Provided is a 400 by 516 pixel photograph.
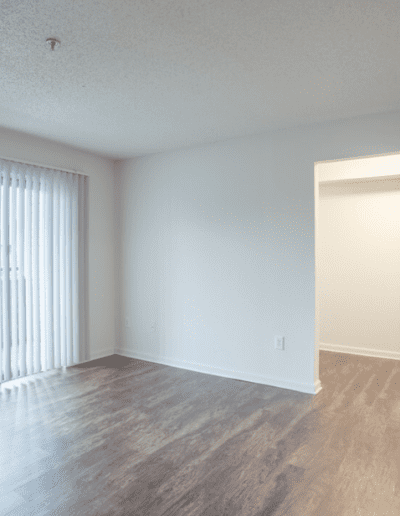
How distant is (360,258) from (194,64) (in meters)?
3.46

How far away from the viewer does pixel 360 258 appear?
489cm

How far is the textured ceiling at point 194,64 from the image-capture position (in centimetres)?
188

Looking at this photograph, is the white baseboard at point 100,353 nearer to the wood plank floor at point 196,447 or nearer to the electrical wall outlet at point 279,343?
the wood plank floor at point 196,447

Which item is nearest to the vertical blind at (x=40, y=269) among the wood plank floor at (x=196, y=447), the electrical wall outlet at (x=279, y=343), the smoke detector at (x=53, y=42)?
the wood plank floor at (x=196, y=447)

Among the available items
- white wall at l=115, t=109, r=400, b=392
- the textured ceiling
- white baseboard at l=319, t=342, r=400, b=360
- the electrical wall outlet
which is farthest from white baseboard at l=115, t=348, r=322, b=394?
the textured ceiling

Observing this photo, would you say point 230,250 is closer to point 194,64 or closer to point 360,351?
point 194,64

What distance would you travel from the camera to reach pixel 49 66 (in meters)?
2.42

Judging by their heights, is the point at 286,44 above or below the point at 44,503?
above

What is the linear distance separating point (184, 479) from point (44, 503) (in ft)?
2.39

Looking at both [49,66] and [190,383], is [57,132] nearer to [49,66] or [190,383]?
[49,66]

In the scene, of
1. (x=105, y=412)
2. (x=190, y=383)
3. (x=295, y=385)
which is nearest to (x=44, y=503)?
(x=105, y=412)

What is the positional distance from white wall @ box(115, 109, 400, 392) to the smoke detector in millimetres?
2193

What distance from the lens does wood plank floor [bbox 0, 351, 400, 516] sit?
1.97 metres

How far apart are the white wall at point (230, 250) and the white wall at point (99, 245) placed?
0.13 meters
